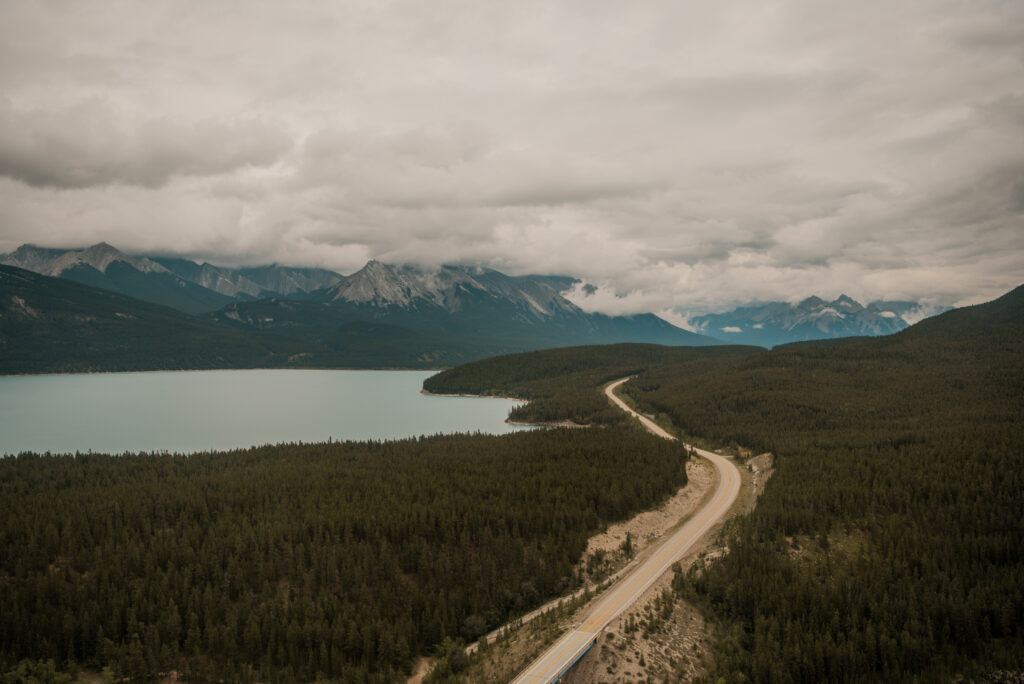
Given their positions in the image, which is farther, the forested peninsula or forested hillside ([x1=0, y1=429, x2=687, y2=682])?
forested hillside ([x1=0, y1=429, x2=687, y2=682])

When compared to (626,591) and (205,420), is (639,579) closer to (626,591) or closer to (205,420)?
(626,591)

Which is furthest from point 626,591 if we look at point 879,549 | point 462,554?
point 879,549

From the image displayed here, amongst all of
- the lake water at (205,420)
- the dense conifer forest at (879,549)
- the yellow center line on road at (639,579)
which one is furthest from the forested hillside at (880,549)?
the lake water at (205,420)

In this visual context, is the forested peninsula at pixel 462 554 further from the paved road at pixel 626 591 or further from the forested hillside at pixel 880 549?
the paved road at pixel 626 591

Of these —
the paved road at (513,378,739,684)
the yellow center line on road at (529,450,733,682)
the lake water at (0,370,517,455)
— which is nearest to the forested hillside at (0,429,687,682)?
the paved road at (513,378,739,684)

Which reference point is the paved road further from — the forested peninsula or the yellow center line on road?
the forested peninsula

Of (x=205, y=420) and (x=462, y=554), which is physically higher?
(x=205, y=420)

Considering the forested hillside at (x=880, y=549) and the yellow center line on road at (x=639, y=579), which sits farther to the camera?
the forested hillside at (x=880, y=549)
